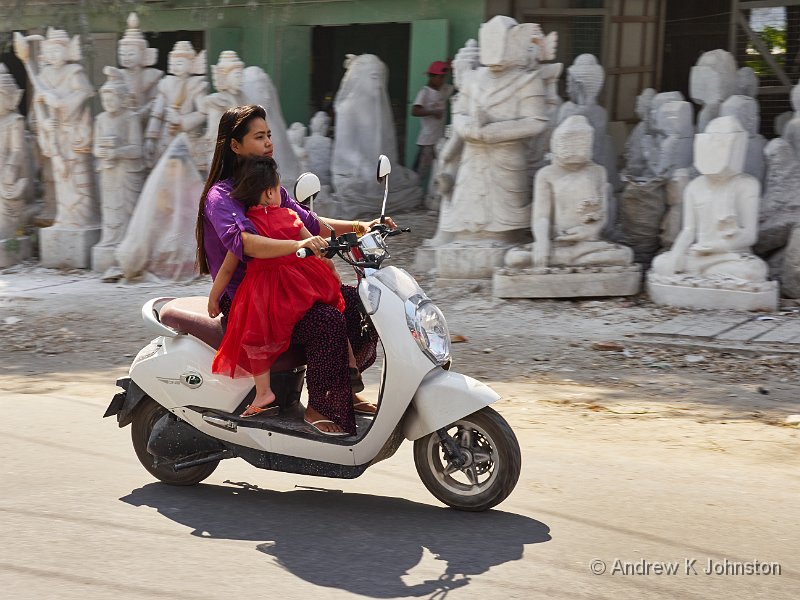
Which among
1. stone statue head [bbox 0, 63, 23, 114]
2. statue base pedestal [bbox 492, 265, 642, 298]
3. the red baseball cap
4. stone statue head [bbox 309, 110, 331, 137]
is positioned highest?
the red baseball cap

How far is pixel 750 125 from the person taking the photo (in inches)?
407

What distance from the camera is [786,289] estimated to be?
30.4 ft

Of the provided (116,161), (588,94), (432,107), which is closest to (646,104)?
(588,94)

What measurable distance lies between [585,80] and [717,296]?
3.15 meters

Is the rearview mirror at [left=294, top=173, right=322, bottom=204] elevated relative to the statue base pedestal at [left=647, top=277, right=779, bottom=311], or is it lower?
elevated

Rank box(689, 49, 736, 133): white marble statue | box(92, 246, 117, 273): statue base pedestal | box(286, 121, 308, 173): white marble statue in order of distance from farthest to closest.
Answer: box(286, 121, 308, 173): white marble statue → box(92, 246, 117, 273): statue base pedestal → box(689, 49, 736, 133): white marble statue

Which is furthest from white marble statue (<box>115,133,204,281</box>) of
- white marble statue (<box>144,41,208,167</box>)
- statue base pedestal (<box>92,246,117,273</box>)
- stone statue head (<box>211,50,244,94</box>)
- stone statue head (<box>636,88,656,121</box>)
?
stone statue head (<box>636,88,656,121</box>)

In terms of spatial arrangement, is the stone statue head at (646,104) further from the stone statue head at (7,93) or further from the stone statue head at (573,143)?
the stone statue head at (7,93)

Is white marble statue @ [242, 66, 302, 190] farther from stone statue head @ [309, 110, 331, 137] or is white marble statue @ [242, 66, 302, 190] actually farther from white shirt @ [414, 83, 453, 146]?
white shirt @ [414, 83, 453, 146]

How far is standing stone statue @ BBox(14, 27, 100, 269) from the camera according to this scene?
12000 mm

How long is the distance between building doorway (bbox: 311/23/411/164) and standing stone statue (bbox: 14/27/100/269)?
5.75m

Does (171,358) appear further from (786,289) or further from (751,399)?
(786,289)

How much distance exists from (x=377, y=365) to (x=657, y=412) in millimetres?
2022

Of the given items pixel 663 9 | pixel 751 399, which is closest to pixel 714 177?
pixel 751 399
